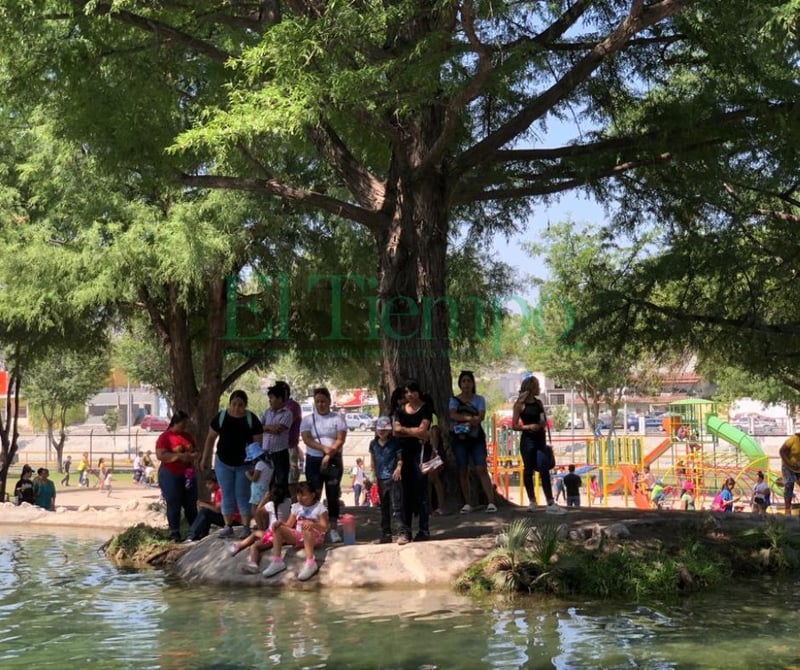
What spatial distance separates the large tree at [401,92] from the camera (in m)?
9.50

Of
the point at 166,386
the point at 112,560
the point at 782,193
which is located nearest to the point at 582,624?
the point at 112,560

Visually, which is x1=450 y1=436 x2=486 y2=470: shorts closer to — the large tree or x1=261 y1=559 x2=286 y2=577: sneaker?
the large tree

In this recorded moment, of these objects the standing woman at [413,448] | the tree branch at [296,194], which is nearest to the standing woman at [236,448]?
the standing woman at [413,448]

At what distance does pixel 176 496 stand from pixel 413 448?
11.2 feet

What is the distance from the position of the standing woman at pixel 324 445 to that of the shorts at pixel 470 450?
4.47 ft

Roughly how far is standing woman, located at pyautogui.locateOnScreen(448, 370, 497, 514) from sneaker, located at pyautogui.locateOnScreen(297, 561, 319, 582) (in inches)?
99.5

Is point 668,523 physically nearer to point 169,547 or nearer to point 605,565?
point 605,565

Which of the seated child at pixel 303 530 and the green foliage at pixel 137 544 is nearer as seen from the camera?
the seated child at pixel 303 530

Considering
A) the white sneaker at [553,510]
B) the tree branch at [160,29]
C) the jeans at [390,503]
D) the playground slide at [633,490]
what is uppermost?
the tree branch at [160,29]

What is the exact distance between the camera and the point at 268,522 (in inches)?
395

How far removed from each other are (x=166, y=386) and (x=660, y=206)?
3575cm

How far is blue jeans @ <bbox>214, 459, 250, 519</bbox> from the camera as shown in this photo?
35.6 feet

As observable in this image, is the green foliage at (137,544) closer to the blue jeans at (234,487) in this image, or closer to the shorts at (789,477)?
the blue jeans at (234,487)

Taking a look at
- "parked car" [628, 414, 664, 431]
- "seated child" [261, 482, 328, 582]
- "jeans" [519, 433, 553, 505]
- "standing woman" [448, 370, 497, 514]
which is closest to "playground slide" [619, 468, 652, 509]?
"standing woman" [448, 370, 497, 514]
